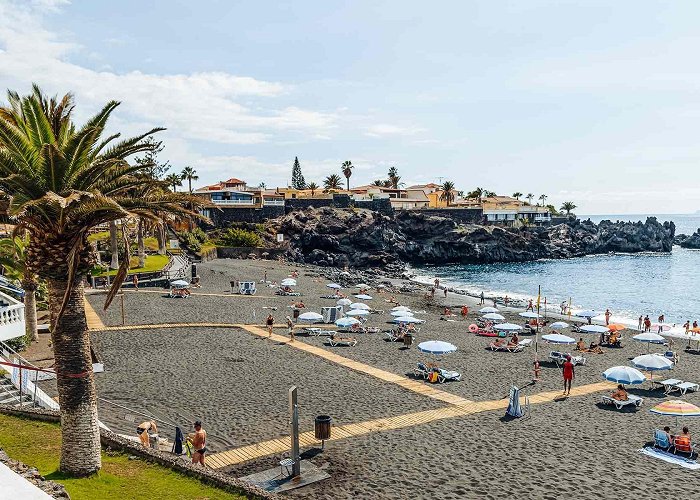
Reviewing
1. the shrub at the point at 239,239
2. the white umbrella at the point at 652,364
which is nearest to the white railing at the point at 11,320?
the white umbrella at the point at 652,364

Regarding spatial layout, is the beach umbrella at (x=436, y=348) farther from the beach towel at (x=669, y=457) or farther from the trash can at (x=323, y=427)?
the trash can at (x=323, y=427)

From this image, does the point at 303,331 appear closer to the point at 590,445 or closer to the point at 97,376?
the point at 97,376

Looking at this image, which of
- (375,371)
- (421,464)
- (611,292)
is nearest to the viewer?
(421,464)

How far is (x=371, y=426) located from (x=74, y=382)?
9.15 meters

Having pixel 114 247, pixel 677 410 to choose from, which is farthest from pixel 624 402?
pixel 114 247

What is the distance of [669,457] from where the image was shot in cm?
1495

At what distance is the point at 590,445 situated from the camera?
Result: 51.4 ft

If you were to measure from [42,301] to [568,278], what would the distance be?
7503cm

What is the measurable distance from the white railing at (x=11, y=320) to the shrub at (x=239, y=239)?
206ft

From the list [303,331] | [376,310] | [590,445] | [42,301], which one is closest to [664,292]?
[376,310]

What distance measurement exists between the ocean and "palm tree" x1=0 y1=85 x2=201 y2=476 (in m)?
50.3

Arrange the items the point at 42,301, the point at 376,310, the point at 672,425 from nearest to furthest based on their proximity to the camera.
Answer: the point at 672,425, the point at 42,301, the point at 376,310

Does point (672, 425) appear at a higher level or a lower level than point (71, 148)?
lower

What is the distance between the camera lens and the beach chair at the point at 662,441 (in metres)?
15.3
